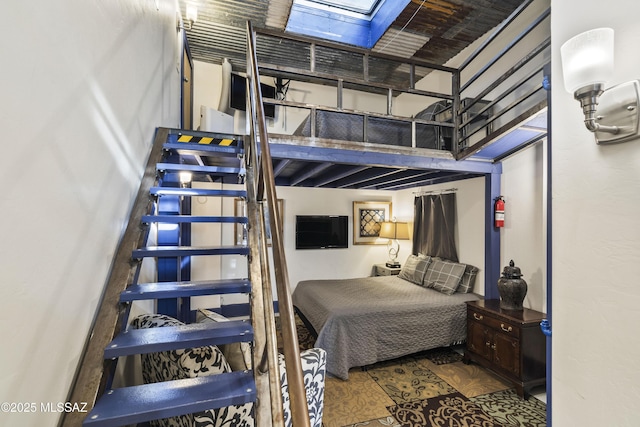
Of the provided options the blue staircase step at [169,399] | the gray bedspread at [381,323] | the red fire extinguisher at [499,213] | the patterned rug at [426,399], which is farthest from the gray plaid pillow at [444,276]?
the blue staircase step at [169,399]

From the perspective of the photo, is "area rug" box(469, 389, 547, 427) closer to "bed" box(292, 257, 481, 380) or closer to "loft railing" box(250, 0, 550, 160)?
"bed" box(292, 257, 481, 380)

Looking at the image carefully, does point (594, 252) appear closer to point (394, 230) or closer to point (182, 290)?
point (182, 290)

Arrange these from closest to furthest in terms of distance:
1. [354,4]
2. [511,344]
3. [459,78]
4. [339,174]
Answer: [511,344] < [459,78] < [339,174] < [354,4]

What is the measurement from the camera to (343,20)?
4172 millimetres

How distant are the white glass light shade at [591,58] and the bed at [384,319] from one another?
2496mm

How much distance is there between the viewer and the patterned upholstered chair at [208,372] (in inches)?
46.6

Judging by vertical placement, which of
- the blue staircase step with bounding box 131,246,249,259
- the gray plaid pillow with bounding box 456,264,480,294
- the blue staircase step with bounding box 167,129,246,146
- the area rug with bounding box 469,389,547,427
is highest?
the blue staircase step with bounding box 167,129,246,146

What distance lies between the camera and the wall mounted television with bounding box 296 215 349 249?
5.03 metres

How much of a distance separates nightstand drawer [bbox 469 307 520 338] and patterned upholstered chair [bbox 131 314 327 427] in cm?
202

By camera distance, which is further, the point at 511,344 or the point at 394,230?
the point at 394,230

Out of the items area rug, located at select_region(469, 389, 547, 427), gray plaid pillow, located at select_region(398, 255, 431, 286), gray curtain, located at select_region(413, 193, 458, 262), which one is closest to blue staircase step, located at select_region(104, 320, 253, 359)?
area rug, located at select_region(469, 389, 547, 427)

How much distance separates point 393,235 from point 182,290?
13.8 feet

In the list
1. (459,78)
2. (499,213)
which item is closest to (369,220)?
(499,213)

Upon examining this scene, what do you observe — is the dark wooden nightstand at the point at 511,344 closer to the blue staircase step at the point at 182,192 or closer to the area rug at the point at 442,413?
the area rug at the point at 442,413
